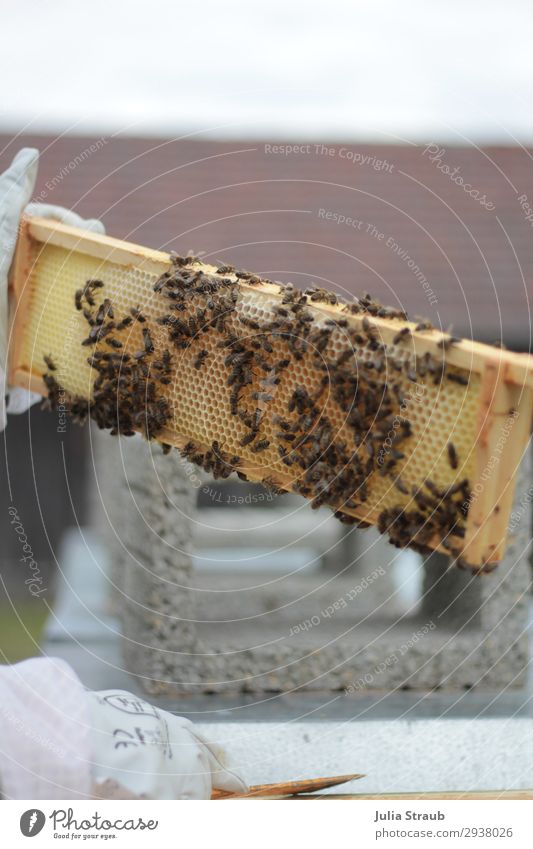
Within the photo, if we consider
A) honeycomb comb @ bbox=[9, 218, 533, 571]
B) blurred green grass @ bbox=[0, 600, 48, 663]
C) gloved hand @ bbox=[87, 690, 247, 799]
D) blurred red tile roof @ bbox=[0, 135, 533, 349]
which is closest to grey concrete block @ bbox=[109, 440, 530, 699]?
gloved hand @ bbox=[87, 690, 247, 799]

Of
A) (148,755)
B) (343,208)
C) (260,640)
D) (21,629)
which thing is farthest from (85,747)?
(21,629)

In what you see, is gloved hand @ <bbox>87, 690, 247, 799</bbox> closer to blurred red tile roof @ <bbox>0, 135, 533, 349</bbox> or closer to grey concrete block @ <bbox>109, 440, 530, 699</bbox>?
grey concrete block @ <bbox>109, 440, 530, 699</bbox>

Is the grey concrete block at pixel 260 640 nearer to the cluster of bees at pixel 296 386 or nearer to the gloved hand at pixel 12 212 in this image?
the gloved hand at pixel 12 212

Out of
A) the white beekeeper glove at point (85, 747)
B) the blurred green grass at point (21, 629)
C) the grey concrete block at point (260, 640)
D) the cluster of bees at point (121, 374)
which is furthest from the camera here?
the blurred green grass at point (21, 629)

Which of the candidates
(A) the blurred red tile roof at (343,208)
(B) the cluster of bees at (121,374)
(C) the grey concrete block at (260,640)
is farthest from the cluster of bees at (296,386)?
(A) the blurred red tile roof at (343,208)

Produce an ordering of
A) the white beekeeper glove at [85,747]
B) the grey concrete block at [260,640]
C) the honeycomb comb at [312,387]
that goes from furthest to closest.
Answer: the grey concrete block at [260,640] → the white beekeeper glove at [85,747] → the honeycomb comb at [312,387]

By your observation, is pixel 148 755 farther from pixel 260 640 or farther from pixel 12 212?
pixel 260 640

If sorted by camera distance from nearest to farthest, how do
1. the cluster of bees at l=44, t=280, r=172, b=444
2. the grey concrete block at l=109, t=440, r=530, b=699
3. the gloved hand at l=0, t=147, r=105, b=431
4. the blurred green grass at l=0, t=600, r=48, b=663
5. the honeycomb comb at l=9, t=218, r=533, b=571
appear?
the honeycomb comb at l=9, t=218, r=533, b=571, the cluster of bees at l=44, t=280, r=172, b=444, the gloved hand at l=0, t=147, r=105, b=431, the grey concrete block at l=109, t=440, r=530, b=699, the blurred green grass at l=0, t=600, r=48, b=663
